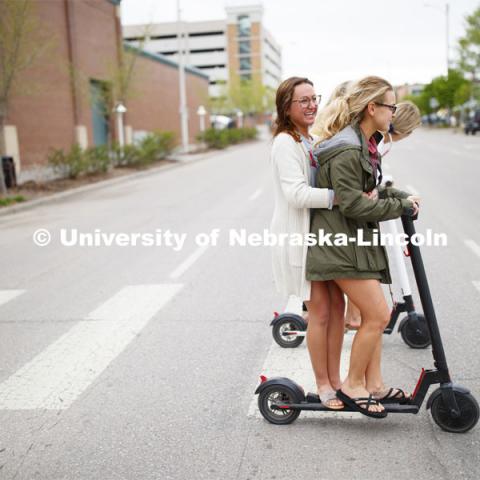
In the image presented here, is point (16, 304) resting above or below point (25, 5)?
below

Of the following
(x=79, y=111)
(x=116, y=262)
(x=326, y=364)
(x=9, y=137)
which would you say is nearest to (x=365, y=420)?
(x=326, y=364)

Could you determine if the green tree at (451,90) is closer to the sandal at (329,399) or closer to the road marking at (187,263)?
the road marking at (187,263)

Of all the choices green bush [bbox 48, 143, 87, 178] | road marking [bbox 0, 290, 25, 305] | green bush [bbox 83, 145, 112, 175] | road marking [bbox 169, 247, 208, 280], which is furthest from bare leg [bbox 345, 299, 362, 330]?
green bush [bbox 83, 145, 112, 175]

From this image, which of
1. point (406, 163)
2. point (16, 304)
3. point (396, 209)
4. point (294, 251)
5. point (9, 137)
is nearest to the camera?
point (396, 209)

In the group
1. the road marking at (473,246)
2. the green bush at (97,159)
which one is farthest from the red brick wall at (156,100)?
the road marking at (473,246)

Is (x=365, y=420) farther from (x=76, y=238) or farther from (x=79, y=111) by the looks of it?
(x=79, y=111)

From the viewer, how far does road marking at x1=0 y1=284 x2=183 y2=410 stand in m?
4.32

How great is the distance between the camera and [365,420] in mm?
3783

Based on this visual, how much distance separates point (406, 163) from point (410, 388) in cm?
2108

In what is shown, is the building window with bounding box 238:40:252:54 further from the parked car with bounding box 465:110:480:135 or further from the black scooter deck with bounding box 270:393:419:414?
the black scooter deck with bounding box 270:393:419:414

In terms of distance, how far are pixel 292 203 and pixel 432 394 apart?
4.26 feet

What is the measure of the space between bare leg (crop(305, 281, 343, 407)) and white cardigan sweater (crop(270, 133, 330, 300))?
9 cm

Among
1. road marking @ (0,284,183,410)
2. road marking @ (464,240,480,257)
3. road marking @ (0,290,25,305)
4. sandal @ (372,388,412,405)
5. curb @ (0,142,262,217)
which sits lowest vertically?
curb @ (0,142,262,217)

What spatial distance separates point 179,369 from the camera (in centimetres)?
470
